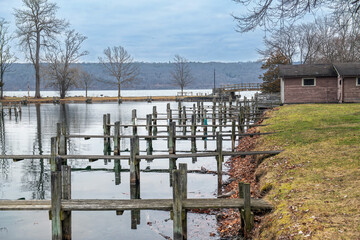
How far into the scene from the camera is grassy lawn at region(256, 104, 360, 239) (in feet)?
30.5

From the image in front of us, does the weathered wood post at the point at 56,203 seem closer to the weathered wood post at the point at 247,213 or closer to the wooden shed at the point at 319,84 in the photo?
the weathered wood post at the point at 247,213

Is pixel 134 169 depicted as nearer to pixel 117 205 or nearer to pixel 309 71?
pixel 117 205

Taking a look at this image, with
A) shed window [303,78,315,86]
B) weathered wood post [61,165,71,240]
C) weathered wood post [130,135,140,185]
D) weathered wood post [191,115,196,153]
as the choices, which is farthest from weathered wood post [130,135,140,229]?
shed window [303,78,315,86]

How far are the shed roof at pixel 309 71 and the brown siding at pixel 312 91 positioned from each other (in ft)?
2.07

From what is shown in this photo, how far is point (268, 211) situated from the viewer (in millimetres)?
11211

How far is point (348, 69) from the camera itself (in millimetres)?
43312

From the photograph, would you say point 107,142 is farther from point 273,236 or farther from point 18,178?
point 273,236

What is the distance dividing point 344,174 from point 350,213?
3.40 meters

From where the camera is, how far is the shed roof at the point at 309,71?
4435 centimetres

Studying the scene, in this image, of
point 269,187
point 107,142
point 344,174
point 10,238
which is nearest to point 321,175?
point 344,174

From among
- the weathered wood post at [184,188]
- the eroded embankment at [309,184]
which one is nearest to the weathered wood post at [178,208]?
the weathered wood post at [184,188]

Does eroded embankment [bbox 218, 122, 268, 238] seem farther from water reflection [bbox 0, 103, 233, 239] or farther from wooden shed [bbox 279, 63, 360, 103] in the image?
wooden shed [bbox 279, 63, 360, 103]

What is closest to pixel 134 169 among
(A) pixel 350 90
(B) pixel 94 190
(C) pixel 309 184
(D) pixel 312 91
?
(B) pixel 94 190

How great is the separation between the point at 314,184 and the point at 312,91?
34.8 meters
